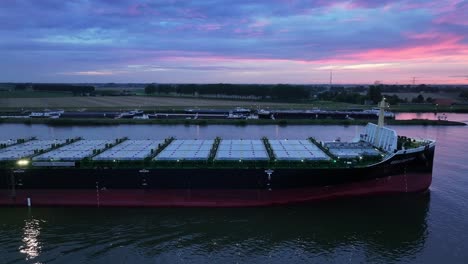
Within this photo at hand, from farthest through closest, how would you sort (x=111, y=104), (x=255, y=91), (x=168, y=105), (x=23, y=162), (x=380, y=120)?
(x=255, y=91) → (x=111, y=104) → (x=168, y=105) → (x=380, y=120) → (x=23, y=162)

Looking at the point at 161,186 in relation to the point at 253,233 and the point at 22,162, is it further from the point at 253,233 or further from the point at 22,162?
the point at 22,162

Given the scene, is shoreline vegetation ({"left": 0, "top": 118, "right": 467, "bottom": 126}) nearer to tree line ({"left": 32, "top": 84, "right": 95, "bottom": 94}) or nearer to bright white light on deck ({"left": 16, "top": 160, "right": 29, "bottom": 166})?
bright white light on deck ({"left": 16, "top": 160, "right": 29, "bottom": 166})

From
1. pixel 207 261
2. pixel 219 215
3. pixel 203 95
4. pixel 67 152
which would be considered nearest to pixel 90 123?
pixel 67 152

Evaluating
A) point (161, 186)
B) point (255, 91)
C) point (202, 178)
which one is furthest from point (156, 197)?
point (255, 91)

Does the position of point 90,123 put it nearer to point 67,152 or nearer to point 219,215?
point 67,152

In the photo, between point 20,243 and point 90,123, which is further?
point 90,123

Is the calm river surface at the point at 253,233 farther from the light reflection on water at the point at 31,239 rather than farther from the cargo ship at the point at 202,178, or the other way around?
the cargo ship at the point at 202,178
